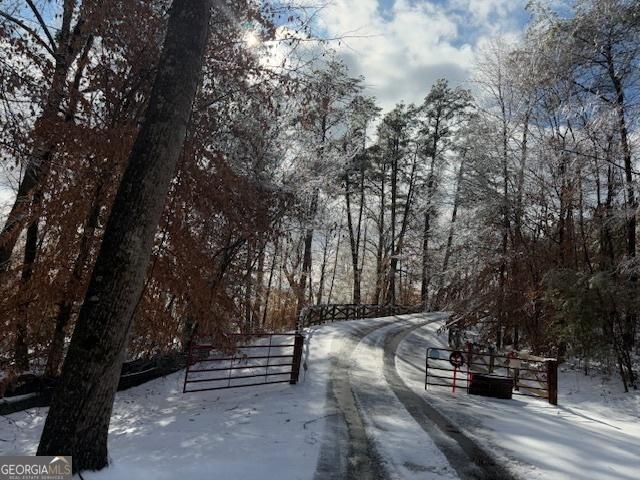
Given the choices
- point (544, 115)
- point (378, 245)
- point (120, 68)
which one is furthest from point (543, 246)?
point (378, 245)

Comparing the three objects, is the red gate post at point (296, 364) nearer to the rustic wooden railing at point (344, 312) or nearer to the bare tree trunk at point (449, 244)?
the bare tree trunk at point (449, 244)

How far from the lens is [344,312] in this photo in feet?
91.7

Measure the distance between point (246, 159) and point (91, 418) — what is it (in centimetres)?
1044

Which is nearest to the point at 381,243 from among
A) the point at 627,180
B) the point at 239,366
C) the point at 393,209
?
the point at 393,209

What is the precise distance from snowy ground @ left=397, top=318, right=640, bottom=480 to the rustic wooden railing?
10367mm

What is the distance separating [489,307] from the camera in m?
15.7

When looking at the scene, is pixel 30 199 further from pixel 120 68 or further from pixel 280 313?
pixel 280 313

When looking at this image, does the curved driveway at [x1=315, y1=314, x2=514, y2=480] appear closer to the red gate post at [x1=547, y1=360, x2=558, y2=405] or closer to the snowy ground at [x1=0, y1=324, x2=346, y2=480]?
the snowy ground at [x1=0, y1=324, x2=346, y2=480]

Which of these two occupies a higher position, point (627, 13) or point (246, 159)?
point (627, 13)

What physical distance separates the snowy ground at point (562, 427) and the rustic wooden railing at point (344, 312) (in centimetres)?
1037

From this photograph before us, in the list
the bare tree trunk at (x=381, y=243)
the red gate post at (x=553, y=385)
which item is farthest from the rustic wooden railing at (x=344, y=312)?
the red gate post at (x=553, y=385)

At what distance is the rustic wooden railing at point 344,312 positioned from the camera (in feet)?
77.1

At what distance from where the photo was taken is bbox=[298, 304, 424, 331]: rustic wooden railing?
2349 centimetres

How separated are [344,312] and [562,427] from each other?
20.1 metres
